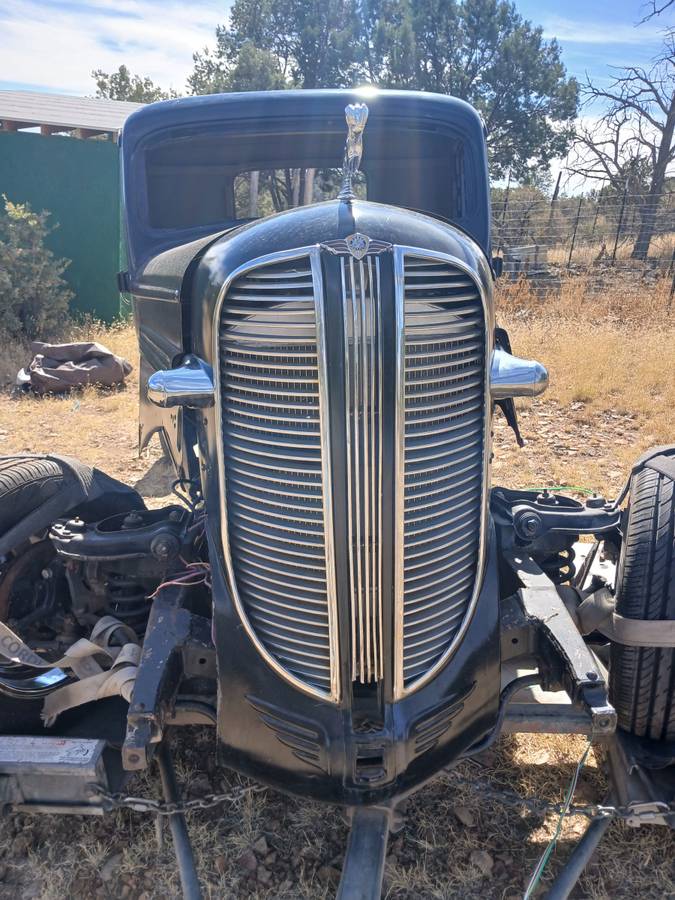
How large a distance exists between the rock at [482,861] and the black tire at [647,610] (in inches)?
23.9

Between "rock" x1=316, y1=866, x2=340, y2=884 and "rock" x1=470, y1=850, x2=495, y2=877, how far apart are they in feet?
1.43

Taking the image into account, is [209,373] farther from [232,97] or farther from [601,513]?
[232,97]

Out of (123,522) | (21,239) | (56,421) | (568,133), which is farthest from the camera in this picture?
(568,133)

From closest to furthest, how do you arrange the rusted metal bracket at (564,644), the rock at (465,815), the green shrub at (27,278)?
the rusted metal bracket at (564,644) → the rock at (465,815) → the green shrub at (27,278)

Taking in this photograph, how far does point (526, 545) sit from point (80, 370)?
6.65 meters

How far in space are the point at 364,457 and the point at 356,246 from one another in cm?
49

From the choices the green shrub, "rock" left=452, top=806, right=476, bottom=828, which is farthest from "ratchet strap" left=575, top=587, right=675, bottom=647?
the green shrub

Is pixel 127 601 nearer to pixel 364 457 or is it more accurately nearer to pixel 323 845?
pixel 323 845

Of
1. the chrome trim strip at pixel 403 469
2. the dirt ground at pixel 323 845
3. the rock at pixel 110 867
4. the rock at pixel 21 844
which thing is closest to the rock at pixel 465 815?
the dirt ground at pixel 323 845

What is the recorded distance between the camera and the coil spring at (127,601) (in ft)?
9.14

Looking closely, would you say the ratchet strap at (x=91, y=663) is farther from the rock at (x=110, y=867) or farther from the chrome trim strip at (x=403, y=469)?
the chrome trim strip at (x=403, y=469)

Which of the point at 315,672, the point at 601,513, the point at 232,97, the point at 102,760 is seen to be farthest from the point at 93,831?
the point at 232,97

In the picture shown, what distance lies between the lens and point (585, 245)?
1753 centimetres

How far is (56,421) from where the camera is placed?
729cm
